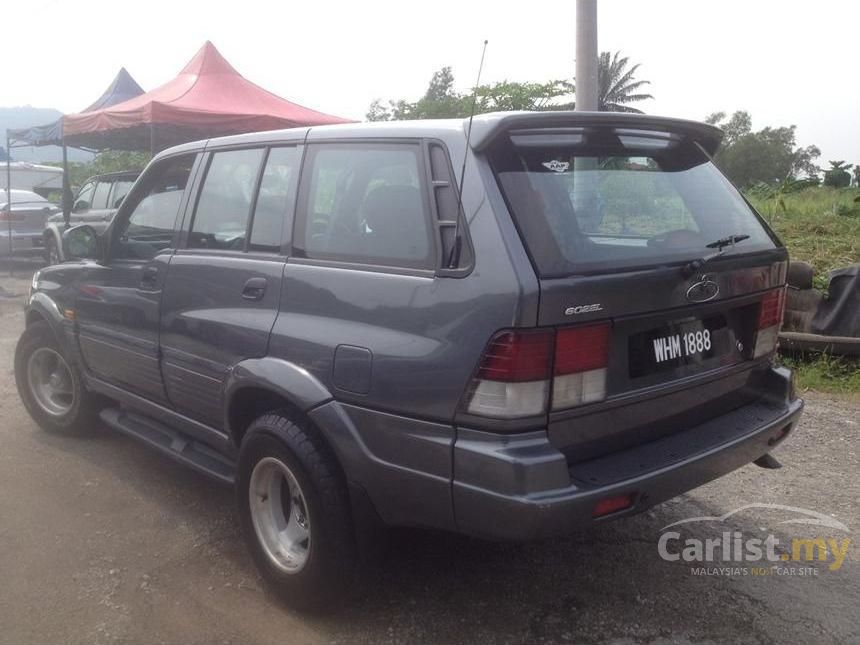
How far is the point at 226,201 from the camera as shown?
3.50 meters

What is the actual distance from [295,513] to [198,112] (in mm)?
9296

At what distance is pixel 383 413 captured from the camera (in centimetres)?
253

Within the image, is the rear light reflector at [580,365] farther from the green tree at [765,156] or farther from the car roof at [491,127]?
the green tree at [765,156]

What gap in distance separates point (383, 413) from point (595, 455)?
71 centimetres

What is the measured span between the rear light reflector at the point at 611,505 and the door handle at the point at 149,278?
2.40m

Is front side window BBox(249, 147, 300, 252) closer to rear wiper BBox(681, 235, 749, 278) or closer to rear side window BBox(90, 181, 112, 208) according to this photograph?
rear wiper BBox(681, 235, 749, 278)

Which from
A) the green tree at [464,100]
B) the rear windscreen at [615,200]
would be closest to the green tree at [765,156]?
the green tree at [464,100]

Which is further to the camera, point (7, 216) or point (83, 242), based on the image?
point (7, 216)

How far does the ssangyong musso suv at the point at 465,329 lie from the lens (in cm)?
234

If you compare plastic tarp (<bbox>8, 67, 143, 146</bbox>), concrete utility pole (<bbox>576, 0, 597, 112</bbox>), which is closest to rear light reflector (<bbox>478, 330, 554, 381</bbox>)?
concrete utility pole (<bbox>576, 0, 597, 112</bbox>)

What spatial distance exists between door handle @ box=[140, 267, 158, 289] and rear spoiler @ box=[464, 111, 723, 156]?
6.39ft

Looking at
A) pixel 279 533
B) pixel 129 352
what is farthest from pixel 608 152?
pixel 129 352

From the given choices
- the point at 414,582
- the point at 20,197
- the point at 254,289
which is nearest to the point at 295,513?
the point at 414,582

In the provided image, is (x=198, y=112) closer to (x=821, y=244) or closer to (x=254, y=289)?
(x=821, y=244)
